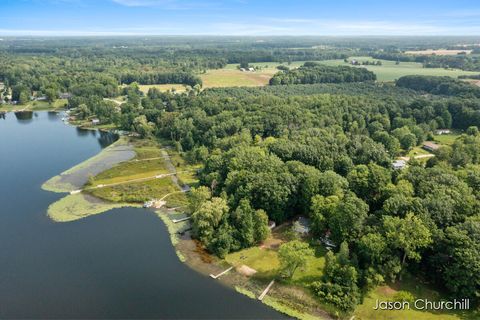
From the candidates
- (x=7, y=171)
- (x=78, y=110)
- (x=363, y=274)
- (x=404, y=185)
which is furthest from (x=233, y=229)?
(x=78, y=110)

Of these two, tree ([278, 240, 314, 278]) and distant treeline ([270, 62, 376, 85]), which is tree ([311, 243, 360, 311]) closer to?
tree ([278, 240, 314, 278])

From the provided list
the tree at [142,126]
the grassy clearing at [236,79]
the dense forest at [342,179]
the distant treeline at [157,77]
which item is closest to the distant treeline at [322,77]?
the grassy clearing at [236,79]

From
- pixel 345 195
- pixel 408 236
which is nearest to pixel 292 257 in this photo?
pixel 408 236

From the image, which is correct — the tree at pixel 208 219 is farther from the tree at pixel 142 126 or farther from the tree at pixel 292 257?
the tree at pixel 142 126

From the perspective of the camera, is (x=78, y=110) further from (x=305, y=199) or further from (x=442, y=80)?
(x=442, y=80)

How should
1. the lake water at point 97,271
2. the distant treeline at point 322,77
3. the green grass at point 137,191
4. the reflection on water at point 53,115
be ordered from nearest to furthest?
the lake water at point 97,271
the green grass at point 137,191
the reflection on water at point 53,115
the distant treeline at point 322,77

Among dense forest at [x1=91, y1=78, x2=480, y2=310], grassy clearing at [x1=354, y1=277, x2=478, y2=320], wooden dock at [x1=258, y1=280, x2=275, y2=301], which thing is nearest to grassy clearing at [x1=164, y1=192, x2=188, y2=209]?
dense forest at [x1=91, y1=78, x2=480, y2=310]
